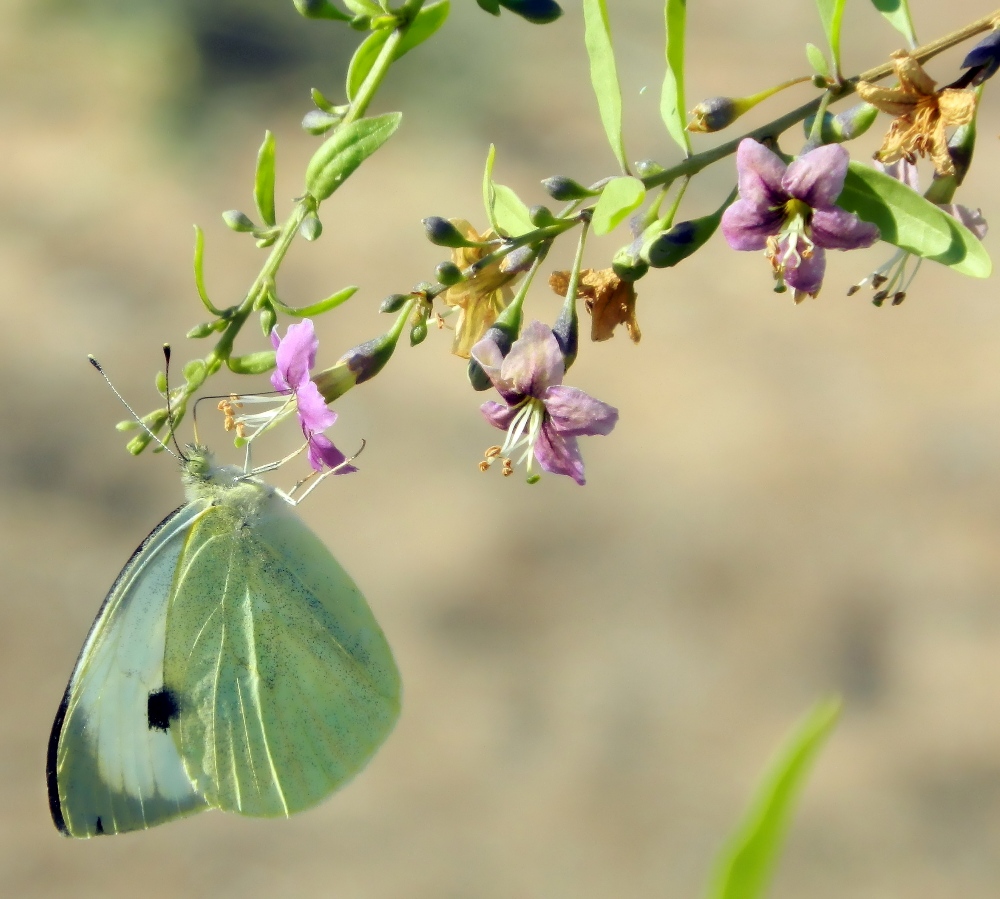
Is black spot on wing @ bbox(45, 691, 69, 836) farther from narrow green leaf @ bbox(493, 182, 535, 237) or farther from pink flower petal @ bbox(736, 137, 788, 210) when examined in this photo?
pink flower petal @ bbox(736, 137, 788, 210)

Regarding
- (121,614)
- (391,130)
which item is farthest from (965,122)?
(121,614)

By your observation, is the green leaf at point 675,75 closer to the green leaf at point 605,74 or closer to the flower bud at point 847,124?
the green leaf at point 605,74

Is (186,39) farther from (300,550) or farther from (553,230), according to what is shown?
(553,230)

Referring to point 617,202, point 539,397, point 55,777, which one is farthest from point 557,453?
point 55,777

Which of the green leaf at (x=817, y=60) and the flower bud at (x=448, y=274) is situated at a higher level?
the green leaf at (x=817, y=60)

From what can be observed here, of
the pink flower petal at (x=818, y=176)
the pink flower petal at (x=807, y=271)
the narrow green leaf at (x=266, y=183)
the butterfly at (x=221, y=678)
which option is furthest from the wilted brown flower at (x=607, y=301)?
the butterfly at (x=221, y=678)

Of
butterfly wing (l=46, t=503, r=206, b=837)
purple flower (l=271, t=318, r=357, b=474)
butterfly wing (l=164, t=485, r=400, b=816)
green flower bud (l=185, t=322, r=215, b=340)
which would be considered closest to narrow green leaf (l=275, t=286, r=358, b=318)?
purple flower (l=271, t=318, r=357, b=474)
